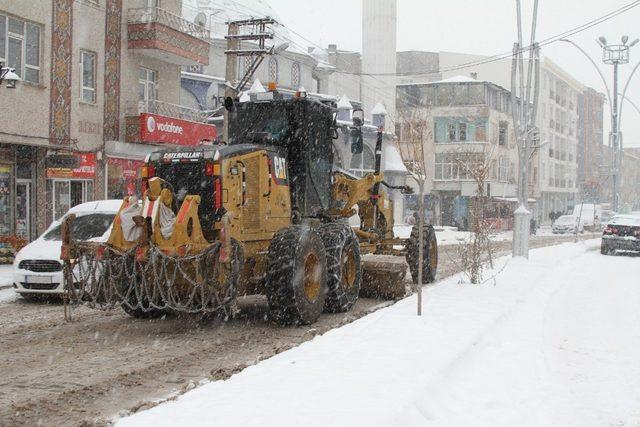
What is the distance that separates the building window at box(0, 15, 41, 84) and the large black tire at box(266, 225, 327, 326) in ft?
42.8

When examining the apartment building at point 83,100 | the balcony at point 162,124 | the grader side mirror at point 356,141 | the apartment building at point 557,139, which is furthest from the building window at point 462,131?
the grader side mirror at point 356,141

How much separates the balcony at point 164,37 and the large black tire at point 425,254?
13.1 meters

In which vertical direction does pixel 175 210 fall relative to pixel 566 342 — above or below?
above

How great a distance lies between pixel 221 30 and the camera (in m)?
43.2

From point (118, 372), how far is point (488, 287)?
8226 millimetres

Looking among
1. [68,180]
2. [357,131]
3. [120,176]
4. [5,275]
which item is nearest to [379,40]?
[120,176]

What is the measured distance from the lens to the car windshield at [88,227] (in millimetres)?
13883

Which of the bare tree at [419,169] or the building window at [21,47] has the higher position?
the building window at [21,47]

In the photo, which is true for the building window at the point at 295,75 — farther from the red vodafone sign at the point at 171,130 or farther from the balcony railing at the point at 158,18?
the red vodafone sign at the point at 171,130

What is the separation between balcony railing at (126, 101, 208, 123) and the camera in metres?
25.0

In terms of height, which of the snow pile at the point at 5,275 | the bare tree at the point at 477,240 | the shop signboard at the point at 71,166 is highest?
the shop signboard at the point at 71,166

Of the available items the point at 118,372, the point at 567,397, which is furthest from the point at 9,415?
the point at 567,397

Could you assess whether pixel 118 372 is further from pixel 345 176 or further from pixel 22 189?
pixel 22 189

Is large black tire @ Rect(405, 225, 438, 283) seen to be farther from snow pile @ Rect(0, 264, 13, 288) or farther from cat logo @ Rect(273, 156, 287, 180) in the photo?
snow pile @ Rect(0, 264, 13, 288)
